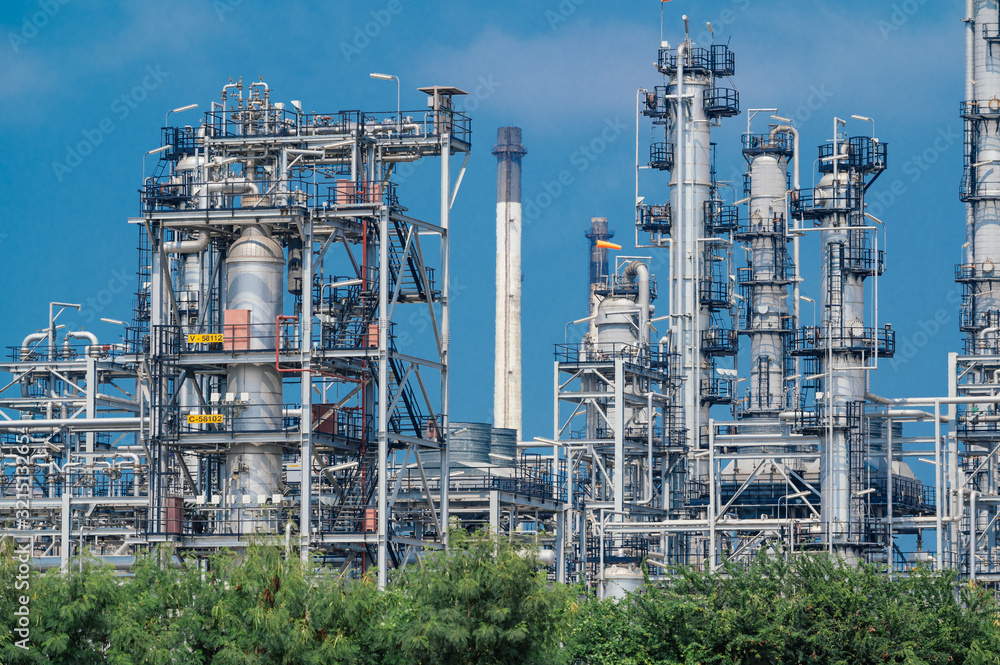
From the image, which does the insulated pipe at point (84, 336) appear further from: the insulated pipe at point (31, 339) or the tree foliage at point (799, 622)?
the tree foliage at point (799, 622)

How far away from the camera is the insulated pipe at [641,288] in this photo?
8662cm

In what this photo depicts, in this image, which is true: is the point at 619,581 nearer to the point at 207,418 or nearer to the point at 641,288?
the point at 207,418

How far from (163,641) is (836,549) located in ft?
105

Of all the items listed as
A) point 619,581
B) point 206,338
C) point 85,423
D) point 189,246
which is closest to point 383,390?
point 206,338

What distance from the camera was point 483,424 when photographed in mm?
80500

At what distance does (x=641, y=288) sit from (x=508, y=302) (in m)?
54.8

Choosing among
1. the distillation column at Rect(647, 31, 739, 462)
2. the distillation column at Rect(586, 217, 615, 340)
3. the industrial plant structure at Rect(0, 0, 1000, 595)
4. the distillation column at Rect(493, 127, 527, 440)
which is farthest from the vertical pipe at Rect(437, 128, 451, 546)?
the distillation column at Rect(586, 217, 615, 340)

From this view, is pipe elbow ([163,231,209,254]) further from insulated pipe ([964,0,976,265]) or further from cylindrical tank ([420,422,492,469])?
insulated pipe ([964,0,976,265])

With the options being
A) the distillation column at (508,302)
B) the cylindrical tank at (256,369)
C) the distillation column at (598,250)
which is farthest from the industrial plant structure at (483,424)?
the distillation column at (598,250)

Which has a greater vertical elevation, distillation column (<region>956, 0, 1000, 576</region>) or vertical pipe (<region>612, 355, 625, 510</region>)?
distillation column (<region>956, 0, 1000, 576</region>)

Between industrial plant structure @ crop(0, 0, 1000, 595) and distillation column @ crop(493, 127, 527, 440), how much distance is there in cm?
4031

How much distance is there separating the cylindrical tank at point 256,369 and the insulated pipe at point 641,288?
79.6 feet

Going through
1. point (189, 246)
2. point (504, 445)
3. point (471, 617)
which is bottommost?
point (471, 617)

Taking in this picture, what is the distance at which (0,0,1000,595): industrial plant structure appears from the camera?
2544 inches
